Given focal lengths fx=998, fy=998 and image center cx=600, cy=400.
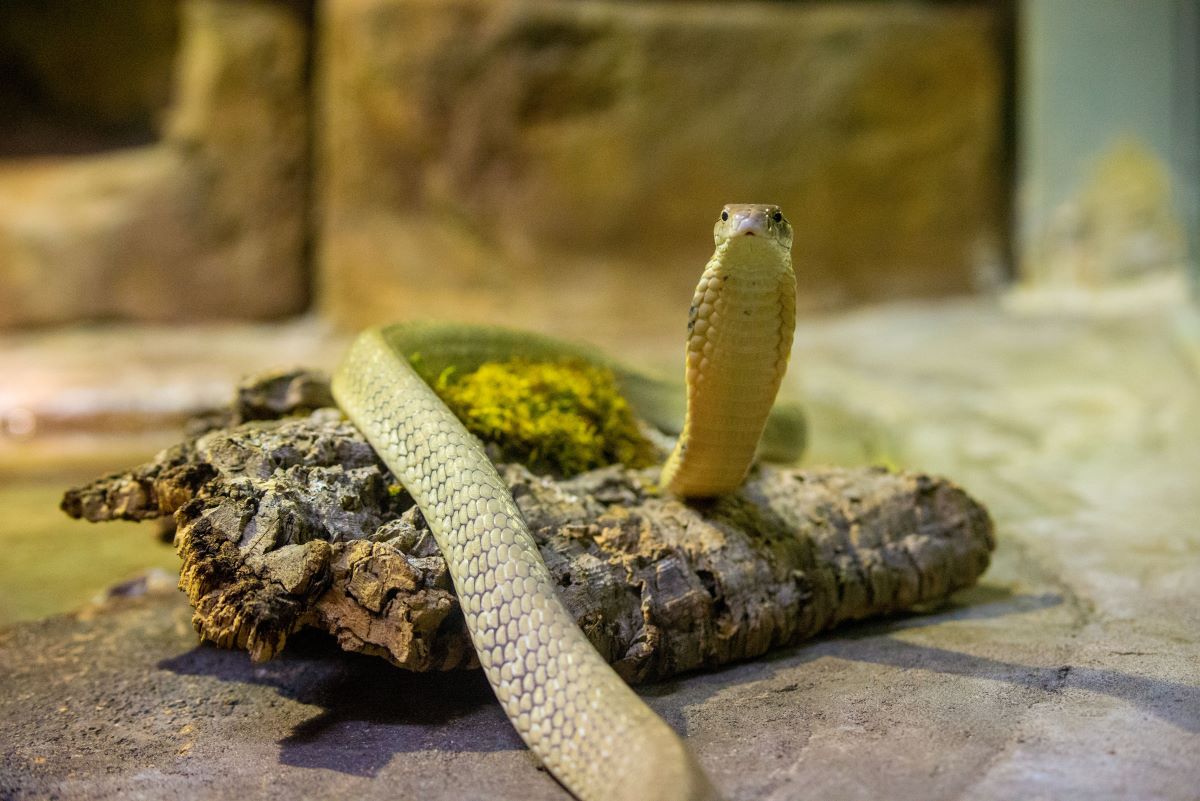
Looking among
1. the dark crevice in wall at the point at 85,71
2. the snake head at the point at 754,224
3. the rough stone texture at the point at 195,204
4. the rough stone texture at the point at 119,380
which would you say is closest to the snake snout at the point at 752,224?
the snake head at the point at 754,224

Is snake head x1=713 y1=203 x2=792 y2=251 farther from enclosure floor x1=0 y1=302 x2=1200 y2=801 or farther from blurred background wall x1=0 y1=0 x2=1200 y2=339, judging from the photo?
blurred background wall x1=0 y1=0 x2=1200 y2=339

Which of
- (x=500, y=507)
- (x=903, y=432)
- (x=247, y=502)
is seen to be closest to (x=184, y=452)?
(x=247, y=502)

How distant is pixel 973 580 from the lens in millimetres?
4141

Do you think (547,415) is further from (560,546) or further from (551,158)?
(551,158)

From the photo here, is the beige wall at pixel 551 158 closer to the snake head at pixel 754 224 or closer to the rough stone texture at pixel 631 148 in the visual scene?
the rough stone texture at pixel 631 148

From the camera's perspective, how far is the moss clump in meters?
4.06

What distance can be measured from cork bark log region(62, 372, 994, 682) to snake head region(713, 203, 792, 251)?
45.6 inches

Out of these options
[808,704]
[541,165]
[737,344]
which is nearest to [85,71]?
[541,165]

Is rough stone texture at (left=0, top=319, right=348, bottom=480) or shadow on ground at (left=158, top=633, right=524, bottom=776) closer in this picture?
shadow on ground at (left=158, top=633, right=524, bottom=776)

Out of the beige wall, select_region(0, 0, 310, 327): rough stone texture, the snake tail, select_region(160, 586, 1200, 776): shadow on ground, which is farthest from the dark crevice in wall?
select_region(160, 586, 1200, 776): shadow on ground

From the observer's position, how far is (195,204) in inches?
465

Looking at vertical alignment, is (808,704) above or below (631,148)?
below

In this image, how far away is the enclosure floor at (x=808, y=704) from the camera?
104 inches

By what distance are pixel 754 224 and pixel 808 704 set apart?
1487mm
